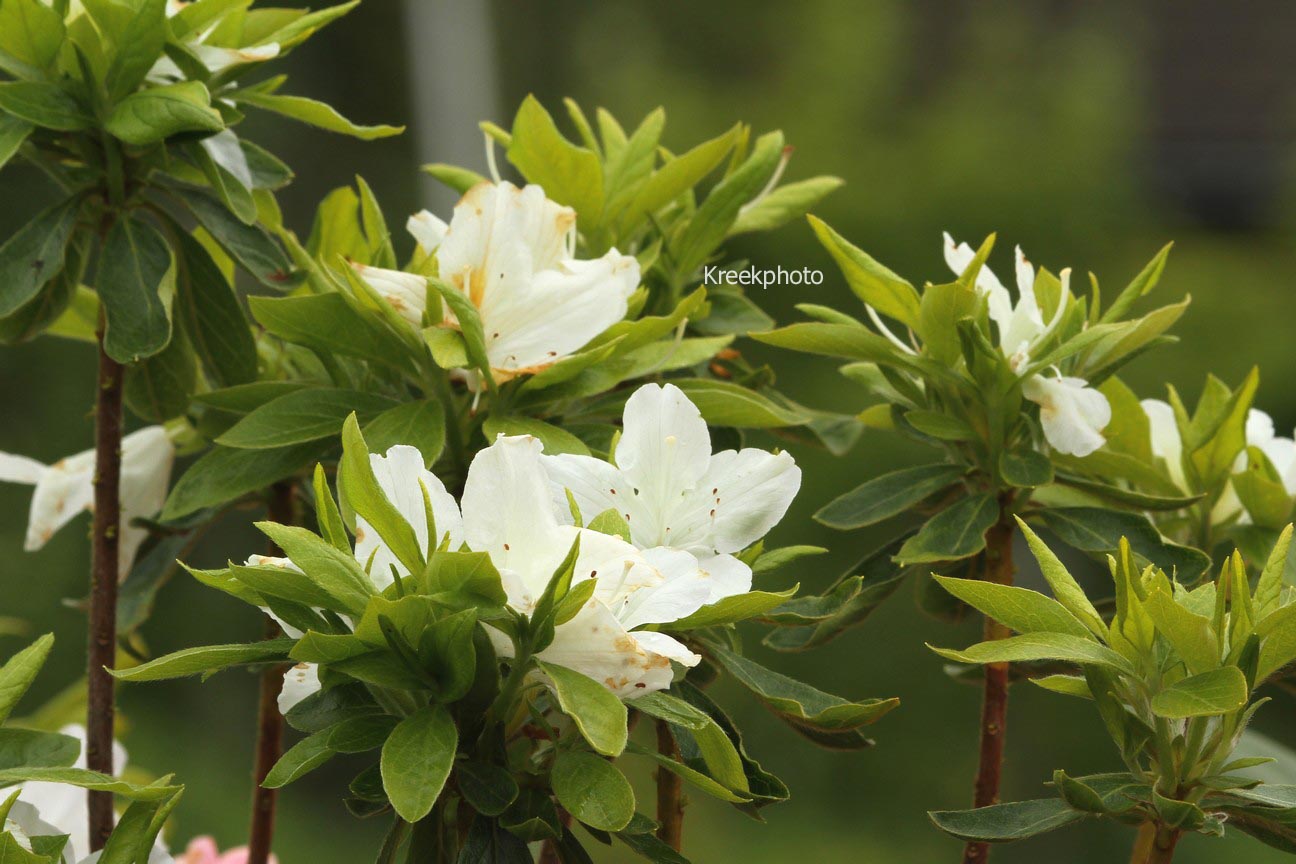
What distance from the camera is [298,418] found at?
0.68m

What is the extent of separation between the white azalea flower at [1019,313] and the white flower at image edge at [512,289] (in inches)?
6.2

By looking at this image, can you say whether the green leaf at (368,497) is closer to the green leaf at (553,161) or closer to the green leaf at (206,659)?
the green leaf at (206,659)

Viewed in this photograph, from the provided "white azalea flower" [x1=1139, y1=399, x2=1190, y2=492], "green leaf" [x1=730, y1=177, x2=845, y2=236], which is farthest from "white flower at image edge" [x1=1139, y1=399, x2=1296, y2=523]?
"green leaf" [x1=730, y1=177, x2=845, y2=236]

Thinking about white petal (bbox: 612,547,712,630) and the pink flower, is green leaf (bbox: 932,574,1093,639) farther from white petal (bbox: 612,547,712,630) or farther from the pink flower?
the pink flower

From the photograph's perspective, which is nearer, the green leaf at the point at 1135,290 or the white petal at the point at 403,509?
the white petal at the point at 403,509

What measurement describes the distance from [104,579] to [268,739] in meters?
0.12

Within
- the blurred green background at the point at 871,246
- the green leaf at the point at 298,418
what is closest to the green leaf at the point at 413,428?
the green leaf at the point at 298,418

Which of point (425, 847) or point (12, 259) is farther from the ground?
point (12, 259)

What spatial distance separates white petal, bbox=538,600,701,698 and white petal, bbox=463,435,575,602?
0.02 m

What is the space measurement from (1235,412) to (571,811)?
0.42m

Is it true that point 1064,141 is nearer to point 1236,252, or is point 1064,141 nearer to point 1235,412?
point 1236,252

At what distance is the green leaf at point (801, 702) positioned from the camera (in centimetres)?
56

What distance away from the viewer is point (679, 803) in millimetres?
651

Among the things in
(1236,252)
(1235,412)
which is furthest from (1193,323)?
(1235,412)
